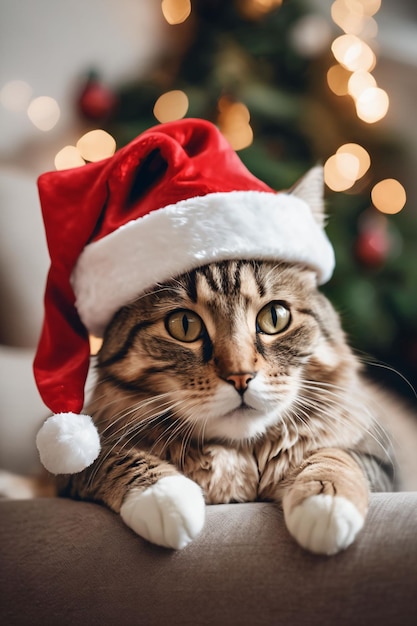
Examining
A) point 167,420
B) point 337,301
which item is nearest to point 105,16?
point 337,301

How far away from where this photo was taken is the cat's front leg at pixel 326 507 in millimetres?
612

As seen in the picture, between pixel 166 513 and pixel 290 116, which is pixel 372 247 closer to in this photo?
pixel 290 116

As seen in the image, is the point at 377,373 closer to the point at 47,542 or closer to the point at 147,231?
the point at 147,231

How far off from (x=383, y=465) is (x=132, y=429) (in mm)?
432

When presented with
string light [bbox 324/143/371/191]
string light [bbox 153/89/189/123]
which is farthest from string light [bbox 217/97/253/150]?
string light [bbox 324/143/371/191]

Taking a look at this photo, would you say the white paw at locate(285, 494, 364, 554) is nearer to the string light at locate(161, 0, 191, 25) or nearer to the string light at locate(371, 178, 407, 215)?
the string light at locate(371, 178, 407, 215)

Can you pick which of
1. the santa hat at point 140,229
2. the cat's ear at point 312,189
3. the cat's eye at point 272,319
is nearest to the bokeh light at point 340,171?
the cat's ear at point 312,189

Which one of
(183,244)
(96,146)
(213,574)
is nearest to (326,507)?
(213,574)

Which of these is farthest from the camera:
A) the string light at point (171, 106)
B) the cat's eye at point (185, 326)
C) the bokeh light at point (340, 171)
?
the bokeh light at point (340, 171)

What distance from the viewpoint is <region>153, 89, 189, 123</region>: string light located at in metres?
1.67

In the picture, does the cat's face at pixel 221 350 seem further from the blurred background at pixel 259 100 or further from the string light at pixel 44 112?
the string light at pixel 44 112

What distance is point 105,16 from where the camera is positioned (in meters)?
1.92

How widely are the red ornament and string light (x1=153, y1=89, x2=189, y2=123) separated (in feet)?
0.50

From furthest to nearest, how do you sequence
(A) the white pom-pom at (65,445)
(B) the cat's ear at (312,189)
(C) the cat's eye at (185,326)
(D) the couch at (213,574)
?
(B) the cat's ear at (312,189) → (C) the cat's eye at (185,326) → (A) the white pom-pom at (65,445) → (D) the couch at (213,574)
